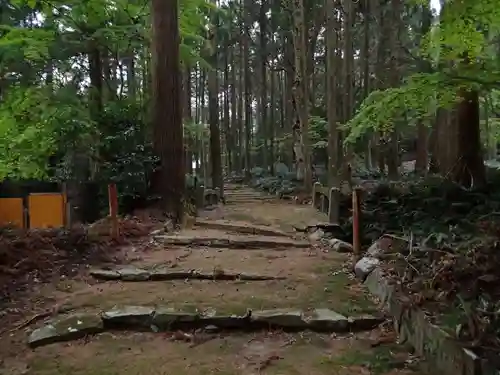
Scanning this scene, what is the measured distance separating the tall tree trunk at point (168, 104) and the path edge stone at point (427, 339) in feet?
18.4

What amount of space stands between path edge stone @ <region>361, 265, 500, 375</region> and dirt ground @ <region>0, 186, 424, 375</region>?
0.12m

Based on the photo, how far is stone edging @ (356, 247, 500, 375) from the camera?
103 inches

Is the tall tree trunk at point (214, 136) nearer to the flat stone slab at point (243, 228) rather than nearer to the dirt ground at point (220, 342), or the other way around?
the flat stone slab at point (243, 228)

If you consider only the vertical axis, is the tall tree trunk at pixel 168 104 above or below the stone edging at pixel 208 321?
above

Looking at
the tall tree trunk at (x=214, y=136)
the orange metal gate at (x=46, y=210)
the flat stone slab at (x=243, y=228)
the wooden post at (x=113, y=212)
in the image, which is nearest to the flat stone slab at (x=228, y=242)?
the wooden post at (x=113, y=212)

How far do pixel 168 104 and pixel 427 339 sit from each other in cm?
738

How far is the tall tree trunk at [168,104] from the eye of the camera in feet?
30.7

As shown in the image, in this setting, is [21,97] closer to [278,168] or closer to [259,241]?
[259,241]

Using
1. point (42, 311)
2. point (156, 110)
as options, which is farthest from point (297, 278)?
point (156, 110)

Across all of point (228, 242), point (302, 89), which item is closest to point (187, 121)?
point (302, 89)

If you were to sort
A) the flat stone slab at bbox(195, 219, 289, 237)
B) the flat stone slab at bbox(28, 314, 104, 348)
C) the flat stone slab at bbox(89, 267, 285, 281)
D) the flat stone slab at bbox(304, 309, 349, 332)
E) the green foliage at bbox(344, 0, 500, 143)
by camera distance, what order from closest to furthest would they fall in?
the flat stone slab at bbox(28, 314, 104, 348)
the flat stone slab at bbox(304, 309, 349, 332)
the flat stone slab at bbox(89, 267, 285, 281)
the green foliage at bbox(344, 0, 500, 143)
the flat stone slab at bbox(195, 219, 289, 237)

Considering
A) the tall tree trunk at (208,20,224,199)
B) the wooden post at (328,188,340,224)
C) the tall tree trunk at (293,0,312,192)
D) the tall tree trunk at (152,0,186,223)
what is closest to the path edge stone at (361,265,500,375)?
the wooden post at (328,188,340,224)

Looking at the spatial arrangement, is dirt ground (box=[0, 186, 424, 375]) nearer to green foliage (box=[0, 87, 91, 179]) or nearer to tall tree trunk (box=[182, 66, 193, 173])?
green foliage (box=[0, 87, 91, 179])

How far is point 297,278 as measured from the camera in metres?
5.43
